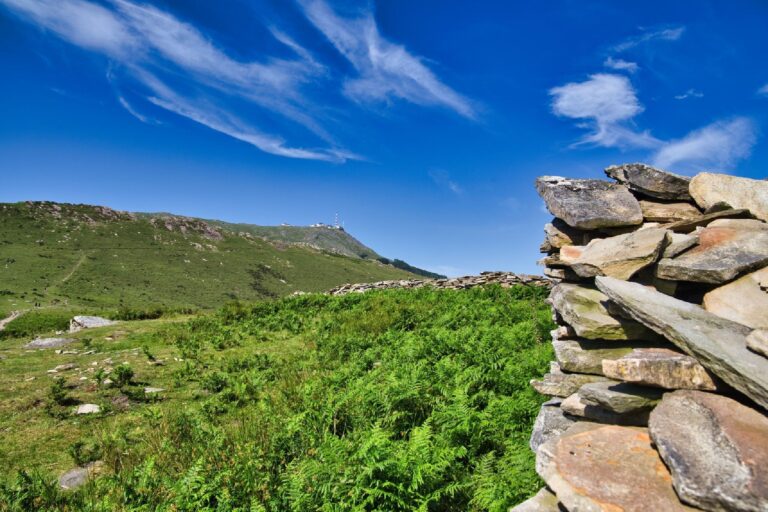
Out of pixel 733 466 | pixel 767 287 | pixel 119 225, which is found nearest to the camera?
pixel 733 466

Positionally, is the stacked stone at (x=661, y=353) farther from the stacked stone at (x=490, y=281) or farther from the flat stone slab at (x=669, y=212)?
the stacked stone at (x=490, y=281)

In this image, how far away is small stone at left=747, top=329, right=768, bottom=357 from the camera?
10.5ft

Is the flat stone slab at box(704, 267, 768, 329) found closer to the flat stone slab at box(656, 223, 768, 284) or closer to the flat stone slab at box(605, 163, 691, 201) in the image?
the flat stone slab at box(656, 223, 768, 284)

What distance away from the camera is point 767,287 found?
406cm

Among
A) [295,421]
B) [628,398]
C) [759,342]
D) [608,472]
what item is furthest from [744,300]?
[295,421]

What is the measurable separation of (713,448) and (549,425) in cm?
215

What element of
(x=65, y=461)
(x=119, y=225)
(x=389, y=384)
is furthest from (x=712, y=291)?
(x=119, y=225)

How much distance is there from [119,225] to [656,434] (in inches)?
3768

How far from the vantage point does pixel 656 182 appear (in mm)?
6012

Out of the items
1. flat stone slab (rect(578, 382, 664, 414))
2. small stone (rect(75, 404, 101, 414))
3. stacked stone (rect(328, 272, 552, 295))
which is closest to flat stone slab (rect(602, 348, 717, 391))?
flat stone slab (rect(578, 382, 664, 414))

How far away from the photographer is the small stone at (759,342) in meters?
3.20

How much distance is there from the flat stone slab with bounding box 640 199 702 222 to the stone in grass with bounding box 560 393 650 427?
121 inches

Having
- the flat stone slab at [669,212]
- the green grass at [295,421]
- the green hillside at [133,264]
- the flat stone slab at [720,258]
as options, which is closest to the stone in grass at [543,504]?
the green grass at [295,421]

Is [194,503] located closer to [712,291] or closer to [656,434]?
[656,434]
